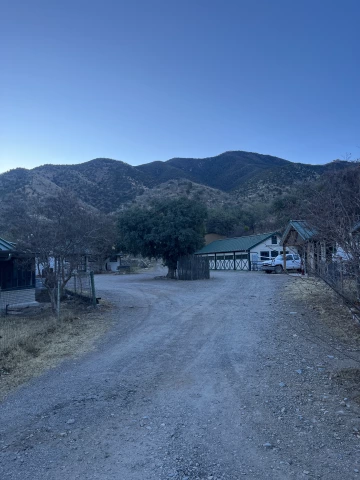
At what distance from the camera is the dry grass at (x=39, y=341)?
8.14 meters

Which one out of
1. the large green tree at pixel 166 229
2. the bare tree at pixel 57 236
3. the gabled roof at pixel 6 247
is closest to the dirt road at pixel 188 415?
the bare tree at pixel 57 236

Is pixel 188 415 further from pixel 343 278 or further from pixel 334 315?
pixel 334 315

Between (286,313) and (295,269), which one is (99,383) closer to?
(286,313)

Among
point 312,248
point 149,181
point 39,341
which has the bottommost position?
point 39,341

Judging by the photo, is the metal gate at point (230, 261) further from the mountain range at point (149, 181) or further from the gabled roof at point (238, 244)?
the mountain range at point (149, 181)

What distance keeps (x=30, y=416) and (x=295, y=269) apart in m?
31.7

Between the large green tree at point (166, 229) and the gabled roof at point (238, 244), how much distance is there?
41.9 ft

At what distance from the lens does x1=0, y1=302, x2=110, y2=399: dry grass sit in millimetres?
8141

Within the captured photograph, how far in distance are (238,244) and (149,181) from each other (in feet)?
140

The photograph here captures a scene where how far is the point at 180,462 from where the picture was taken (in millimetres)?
4262

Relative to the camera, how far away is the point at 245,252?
4766cm

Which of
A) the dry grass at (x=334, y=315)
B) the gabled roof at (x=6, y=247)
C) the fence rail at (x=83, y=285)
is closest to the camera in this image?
the dry grass at (x=334, y=315)

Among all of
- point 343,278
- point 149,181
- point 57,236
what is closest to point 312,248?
point 343,278

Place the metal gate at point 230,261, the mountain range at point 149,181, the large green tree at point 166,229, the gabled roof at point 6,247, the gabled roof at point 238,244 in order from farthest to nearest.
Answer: the mountain range at point 149,181 → the metal gate at point 230,261 → the gabled roof at point 238,244 → the large green tree at point 166,229 → the gabled roof at point 6,247
